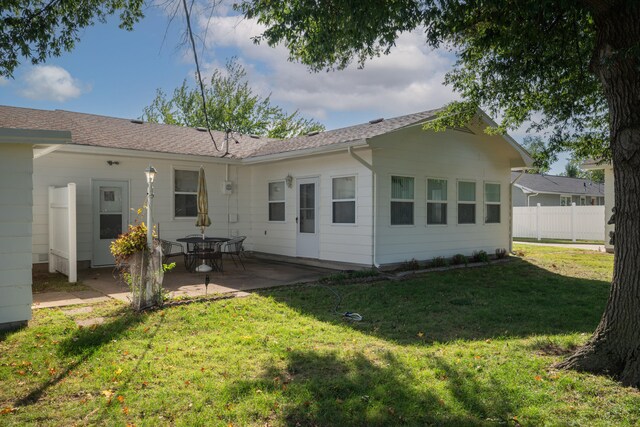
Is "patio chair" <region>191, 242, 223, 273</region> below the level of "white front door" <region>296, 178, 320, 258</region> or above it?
below

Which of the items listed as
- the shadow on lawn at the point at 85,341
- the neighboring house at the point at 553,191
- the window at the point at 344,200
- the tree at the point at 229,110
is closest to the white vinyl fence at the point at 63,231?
the shadow on lawn at the point at 85,341

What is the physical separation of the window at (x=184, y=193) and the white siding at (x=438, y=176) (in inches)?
208

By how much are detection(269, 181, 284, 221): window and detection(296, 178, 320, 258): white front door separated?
31.7 inches

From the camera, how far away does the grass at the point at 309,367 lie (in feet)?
11.4

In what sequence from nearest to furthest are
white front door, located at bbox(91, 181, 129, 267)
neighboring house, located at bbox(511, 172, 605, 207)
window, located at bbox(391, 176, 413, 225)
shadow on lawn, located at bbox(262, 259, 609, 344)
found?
shadow on lawn, located at bbox(262, 259, 609, 344), window, located at bbox(391, 176, 413, 225), white front door, located at bbox(91, 181, 129, 267), neighboring house, located at bbox(511, 172, 605, 207)

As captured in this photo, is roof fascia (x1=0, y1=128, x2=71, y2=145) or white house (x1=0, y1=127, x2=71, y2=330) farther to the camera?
white house (x1=0, y1=127, x2=71, y2=330)

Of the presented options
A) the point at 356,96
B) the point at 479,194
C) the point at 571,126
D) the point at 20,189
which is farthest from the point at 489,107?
the point at 356,96

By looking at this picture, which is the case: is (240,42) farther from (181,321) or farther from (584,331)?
(584,331)

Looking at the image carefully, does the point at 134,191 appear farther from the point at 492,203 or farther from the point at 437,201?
the point at 492,203

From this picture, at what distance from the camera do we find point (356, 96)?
21.5 metres

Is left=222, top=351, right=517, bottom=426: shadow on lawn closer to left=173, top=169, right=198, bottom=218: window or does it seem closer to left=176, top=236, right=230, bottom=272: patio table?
left=176, top=236, right=230, bottom=272: patio table

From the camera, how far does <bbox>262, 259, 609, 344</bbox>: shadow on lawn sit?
19.4 feet

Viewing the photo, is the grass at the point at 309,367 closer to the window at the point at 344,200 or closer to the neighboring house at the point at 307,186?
the window at the point at 344,200

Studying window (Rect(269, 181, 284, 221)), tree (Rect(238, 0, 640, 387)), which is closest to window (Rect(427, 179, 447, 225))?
tree (Rect(238, 0, 640, 387))
